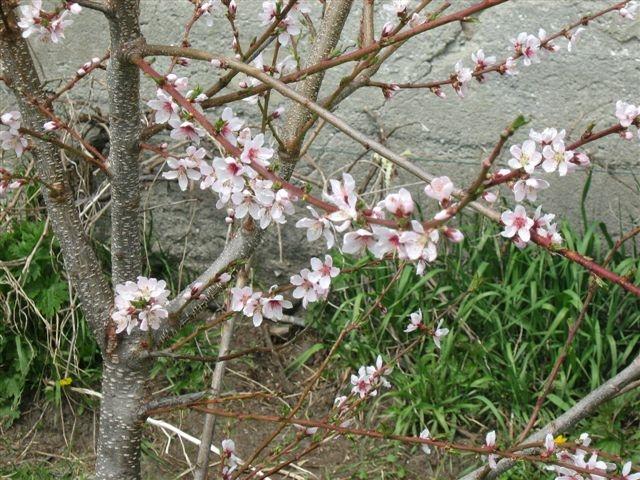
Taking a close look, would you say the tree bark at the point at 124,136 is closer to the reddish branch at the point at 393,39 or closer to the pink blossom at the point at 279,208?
the reddish branch at the point at 393,39

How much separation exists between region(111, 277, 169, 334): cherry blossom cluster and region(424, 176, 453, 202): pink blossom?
2.17ft

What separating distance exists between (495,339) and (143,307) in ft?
6.29

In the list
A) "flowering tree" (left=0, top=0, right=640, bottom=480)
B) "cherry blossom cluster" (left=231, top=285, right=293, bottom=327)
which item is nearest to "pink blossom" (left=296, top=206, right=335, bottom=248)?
"flowering tree" (left=0, top=0, right=640, bottom=480)

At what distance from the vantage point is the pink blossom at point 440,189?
1.05 meters

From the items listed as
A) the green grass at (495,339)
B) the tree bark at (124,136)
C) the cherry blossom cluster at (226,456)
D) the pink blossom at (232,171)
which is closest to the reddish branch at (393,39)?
the pink blossom at (232,171)

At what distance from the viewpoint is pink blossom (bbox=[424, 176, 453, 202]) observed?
1.05m

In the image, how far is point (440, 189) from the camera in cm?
105

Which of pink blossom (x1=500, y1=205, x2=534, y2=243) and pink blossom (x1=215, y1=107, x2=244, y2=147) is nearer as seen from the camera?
pink blossom (x1=500, y1=205, x2=534, y2=243)

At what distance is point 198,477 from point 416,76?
1846mm

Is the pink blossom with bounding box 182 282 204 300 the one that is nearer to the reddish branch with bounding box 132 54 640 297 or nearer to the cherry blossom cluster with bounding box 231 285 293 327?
the cherry blossom cluster with bounding box 231 285 293 327

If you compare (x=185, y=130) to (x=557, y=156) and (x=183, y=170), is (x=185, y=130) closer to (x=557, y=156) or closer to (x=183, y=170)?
(x=183, y=170)

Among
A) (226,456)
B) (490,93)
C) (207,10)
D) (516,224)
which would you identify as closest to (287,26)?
(207,10)

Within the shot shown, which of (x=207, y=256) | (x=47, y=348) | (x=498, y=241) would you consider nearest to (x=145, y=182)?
(x=207, y=256)

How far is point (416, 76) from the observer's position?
3.32 m
